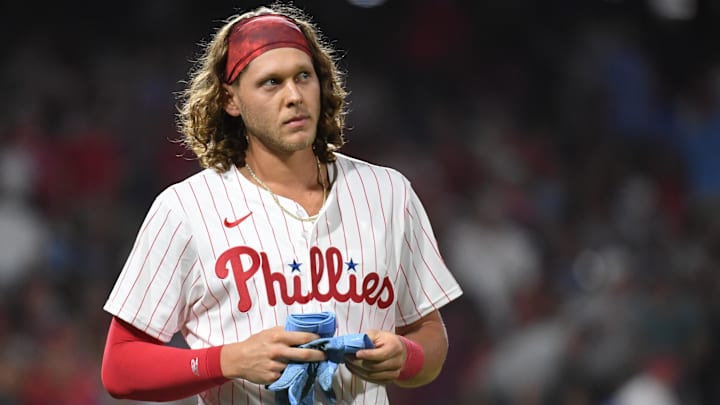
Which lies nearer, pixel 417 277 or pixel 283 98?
pixel 283 98

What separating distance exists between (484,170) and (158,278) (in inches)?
124

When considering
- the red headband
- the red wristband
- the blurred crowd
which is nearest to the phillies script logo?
the red wristband

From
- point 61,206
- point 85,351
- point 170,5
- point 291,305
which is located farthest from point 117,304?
point 170,5

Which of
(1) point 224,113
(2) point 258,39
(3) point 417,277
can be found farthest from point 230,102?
(3) point 417,277

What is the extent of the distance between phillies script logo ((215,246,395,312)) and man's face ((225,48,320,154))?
0.65 ft

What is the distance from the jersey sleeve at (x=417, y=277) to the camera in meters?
1.92

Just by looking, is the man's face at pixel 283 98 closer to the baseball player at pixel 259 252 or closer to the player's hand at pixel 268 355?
the baseball player at pixel 259 252

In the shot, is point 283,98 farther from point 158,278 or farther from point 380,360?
point 380,360

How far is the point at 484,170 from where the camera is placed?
4.74 meters

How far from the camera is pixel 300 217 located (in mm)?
1814

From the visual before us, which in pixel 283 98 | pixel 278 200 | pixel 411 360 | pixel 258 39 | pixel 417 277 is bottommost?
pixel 411 360

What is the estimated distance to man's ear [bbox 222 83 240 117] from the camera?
187cm

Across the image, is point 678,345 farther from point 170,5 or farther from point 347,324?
point 347,324

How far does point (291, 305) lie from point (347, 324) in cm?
11
